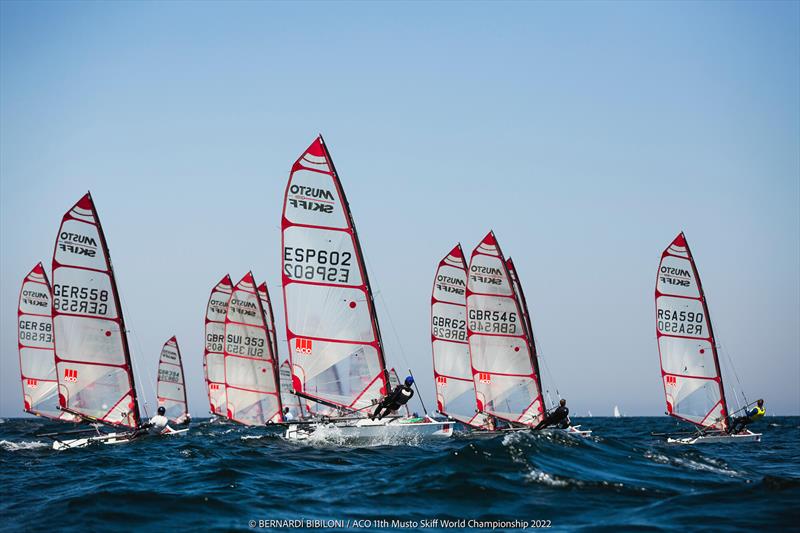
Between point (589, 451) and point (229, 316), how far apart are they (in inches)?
944

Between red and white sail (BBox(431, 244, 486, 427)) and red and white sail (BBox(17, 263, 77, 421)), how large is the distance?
20.7 m

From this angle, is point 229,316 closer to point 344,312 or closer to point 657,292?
point 344,312

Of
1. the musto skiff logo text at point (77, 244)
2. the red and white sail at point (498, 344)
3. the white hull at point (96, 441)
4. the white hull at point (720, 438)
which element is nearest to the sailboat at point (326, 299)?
the white hull at point (96, 441)

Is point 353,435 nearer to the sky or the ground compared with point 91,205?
nearer to the ground

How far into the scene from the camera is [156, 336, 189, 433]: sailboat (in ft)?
171

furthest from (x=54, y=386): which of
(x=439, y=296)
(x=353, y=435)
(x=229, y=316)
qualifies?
(x=353, y=435)

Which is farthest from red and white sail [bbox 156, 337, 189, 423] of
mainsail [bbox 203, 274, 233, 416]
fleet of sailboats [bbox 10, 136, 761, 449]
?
fleet of sailboats [bbox 10, 136, 761, 449]

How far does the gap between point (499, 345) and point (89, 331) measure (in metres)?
16.1

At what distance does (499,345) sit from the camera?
104 ft

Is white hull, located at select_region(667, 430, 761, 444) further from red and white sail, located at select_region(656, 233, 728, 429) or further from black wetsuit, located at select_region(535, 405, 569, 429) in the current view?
black wetsuit, located at select_region(535, 405, 569, 429)

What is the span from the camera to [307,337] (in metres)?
25.0

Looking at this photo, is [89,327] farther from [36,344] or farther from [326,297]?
[36,344]

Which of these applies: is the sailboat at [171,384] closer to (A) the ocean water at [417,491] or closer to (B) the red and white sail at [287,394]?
(B) the red and white sail at [287,394]

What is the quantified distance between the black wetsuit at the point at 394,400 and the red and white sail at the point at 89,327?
426 inches
